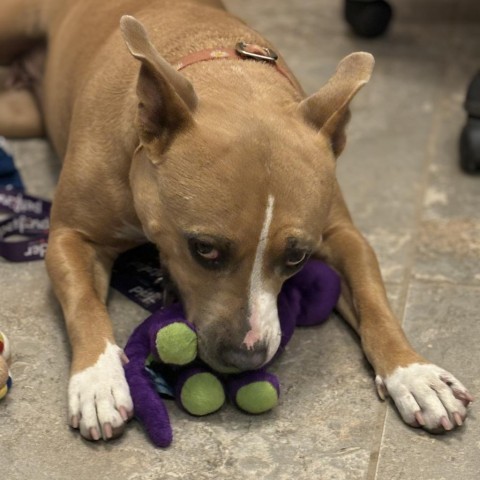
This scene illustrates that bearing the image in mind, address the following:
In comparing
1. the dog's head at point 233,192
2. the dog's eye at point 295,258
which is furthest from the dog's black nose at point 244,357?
the dog's eye at point 295,258

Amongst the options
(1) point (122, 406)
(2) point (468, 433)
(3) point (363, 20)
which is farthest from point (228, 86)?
(3) point (363, 20)

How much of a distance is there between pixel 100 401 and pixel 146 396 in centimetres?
11

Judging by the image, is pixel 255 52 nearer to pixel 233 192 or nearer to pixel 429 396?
pixel 233 192

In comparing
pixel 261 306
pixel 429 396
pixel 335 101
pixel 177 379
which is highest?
pixel 335 101

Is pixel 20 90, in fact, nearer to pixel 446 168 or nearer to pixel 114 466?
pixel 446 168

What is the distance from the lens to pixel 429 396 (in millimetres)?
2414

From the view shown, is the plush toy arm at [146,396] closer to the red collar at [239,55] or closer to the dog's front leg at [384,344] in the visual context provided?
the dog's front leg at [384,344]

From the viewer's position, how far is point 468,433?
95.6 inches

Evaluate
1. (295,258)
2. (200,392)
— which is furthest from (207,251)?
(200,392)

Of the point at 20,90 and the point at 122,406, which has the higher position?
the point at 122,406

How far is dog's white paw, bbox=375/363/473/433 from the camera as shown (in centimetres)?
239

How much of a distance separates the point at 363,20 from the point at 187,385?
2762mm

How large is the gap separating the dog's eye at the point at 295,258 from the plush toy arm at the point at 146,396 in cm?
38

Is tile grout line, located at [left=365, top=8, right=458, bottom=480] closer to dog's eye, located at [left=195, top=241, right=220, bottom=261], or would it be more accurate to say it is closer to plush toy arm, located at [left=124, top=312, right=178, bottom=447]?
plush toy arm, located at [left=124, top=312, right=178, bottom=447]
